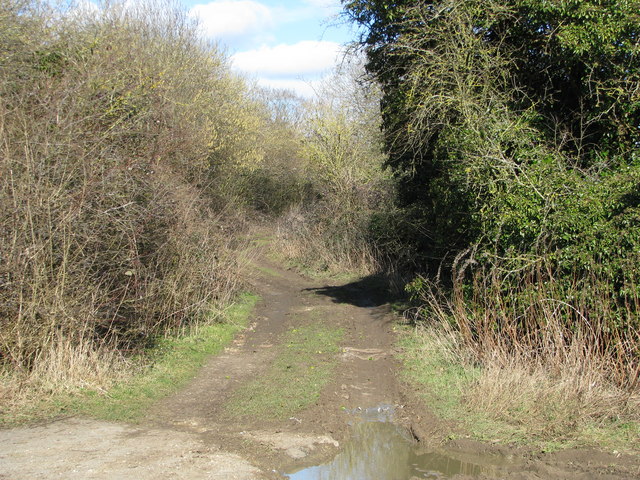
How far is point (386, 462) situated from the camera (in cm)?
671

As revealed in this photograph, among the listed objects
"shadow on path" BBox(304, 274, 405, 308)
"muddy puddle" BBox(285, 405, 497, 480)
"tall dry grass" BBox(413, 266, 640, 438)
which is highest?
"tall dry grass" BBox(413, 266, 640, 438)

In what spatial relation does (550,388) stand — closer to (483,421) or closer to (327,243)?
(483,421)

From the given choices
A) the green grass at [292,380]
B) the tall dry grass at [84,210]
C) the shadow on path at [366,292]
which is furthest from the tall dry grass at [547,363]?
the shadow on path at [366,292]

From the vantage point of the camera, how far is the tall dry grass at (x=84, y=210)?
7.81 metres

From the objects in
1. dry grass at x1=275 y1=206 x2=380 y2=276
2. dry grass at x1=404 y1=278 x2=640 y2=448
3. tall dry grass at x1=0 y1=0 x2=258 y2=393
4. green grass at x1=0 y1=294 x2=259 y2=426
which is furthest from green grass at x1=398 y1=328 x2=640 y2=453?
dry grass at x1=275 y1=206 x2=380 y2=276

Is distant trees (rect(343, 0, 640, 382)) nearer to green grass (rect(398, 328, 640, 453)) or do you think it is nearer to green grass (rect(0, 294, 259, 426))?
green grass (rect(398, 328, 640, 453))

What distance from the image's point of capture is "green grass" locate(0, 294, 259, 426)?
293 inches

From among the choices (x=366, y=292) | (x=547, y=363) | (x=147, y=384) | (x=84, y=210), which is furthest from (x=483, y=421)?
(x=366, y=292)

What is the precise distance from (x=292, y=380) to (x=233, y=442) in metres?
2.63

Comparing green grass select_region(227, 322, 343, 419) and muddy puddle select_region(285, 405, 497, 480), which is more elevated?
green grass select_region(227, 322, 343, 419)

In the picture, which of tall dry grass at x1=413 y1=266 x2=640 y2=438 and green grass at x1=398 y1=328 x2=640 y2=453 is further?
tall dry grass at x1=413 y1=266 x2=640 y2=438

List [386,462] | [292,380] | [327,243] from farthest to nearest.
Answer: [327,243]
[292,380]
[386,462]

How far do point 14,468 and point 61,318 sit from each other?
9.26 feet

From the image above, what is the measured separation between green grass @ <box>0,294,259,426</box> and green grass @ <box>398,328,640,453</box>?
3.60 meters
